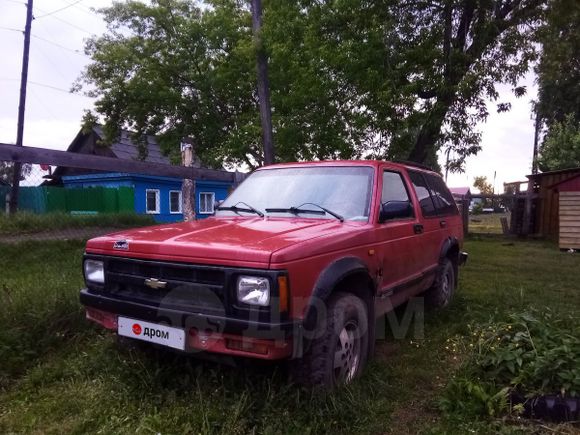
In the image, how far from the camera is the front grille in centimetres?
274

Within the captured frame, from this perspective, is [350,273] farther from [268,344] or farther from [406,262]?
[406,262]

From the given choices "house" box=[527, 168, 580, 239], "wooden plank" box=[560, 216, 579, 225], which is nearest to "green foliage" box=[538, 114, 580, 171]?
"house" box=[527, 168, 580, 239]

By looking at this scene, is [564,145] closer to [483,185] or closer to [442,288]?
[442,288]

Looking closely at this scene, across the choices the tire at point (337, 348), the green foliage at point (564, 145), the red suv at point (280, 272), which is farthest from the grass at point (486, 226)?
the tire at point (337, 348)

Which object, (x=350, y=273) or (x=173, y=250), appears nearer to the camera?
(x=173, y=250)

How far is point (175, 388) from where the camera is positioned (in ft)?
10.6

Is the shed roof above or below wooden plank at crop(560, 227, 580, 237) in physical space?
above

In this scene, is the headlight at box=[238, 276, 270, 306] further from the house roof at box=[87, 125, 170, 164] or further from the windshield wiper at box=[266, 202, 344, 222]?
the house roof at box=[87, 125, 170, 164]

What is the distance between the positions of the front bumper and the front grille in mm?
60

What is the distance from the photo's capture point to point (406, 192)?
4.54 metres

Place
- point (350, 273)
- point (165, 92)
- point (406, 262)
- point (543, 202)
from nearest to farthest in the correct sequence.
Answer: point (350, 273)
point (406, 262)
point (543, 202)
point (165, 92)

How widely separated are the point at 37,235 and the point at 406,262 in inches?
292

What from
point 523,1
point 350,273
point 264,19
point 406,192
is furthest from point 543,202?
point 350,273

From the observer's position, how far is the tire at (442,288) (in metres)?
5.23
